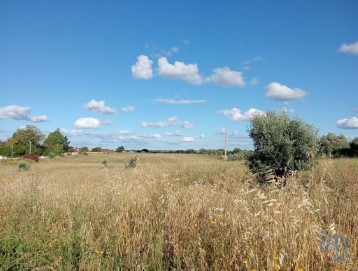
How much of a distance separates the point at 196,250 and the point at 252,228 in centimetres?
76

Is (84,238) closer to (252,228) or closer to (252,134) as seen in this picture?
(252,228)

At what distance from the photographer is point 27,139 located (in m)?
80.6

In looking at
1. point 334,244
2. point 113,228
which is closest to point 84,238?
point 113,228

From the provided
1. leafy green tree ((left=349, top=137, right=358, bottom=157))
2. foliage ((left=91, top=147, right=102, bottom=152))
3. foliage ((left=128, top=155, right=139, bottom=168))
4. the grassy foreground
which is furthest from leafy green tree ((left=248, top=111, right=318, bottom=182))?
foliage ((left=91, top=147, right=102, bottom=152))

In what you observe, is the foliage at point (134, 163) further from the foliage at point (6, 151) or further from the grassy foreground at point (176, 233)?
the foliage at point (6, 151)

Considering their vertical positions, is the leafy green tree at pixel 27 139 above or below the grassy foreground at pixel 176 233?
above

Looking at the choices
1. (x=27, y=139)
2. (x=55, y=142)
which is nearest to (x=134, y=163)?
(x=27, y=139)

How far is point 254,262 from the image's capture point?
264cm


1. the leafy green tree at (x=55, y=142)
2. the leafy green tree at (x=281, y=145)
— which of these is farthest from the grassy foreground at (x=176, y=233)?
the leafy green tree at (x=55, y=142)

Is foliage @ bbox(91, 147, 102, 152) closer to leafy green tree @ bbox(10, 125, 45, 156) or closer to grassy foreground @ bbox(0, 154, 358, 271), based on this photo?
leafy green tree @ bbox(10, 125, 45, 156)

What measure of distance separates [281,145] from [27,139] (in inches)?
3231

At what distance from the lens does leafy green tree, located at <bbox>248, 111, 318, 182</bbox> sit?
1165cm

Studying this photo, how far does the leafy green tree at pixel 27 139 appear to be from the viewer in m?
78.6

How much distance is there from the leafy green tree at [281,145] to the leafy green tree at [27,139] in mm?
76181
